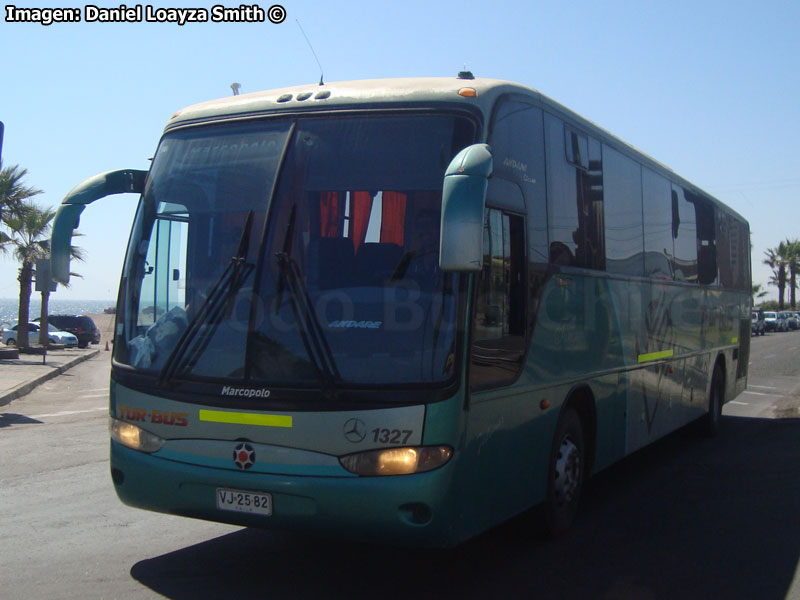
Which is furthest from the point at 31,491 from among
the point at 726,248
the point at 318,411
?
the point at 726,248

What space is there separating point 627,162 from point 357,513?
5.23 meters

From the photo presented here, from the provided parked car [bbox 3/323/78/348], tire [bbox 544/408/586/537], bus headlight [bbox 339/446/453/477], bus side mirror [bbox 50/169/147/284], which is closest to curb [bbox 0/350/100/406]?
bus side mirror [bbox 50/169/147/284]

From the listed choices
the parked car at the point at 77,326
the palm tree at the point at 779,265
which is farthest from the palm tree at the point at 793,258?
the parked car at the point at 77,326

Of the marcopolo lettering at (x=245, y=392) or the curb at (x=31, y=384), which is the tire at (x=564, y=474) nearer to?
the marcopolo lettering at (x=245, y=392)

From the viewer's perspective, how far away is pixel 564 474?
6734 millimetres

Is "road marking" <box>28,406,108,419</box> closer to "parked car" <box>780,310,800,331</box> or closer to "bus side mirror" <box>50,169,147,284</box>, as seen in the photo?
"bus side mirror" <box>50,169,147,284</box>

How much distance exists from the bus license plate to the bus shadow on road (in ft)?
1.69

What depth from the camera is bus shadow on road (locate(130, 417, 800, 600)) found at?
537 centimetres

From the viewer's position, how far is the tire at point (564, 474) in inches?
255

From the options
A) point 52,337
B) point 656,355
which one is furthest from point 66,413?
point 52,337

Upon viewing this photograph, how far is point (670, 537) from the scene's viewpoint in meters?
6.73

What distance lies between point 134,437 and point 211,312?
97 centimetres

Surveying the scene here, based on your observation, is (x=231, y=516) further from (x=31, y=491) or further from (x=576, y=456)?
(x=31, y=491)

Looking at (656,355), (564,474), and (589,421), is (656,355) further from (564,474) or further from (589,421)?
(564,474)
